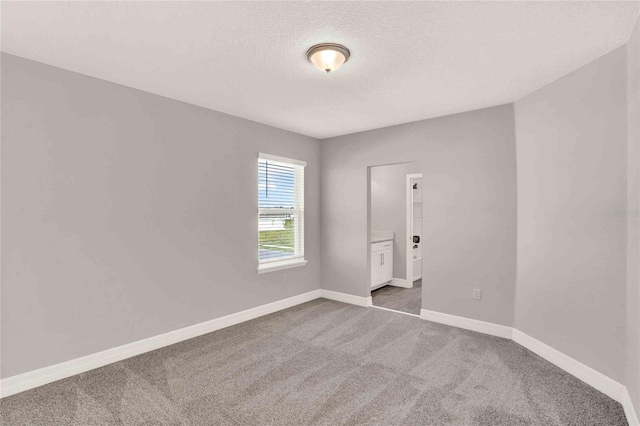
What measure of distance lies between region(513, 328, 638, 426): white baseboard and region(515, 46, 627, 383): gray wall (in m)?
0.05

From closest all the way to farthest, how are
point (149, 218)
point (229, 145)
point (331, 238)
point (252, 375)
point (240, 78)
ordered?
point (252, 375)
point (240, 78)
point (149, 218)
point (229, 145)
point (331, 238)

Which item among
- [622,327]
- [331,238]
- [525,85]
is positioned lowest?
[622,327]

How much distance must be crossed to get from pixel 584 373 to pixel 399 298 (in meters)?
2.74

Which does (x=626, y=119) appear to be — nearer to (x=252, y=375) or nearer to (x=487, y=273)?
(x=487, y=273)

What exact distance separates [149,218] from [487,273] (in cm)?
370

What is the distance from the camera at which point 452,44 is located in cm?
230

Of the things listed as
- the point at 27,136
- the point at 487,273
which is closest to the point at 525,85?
the point at 487,273

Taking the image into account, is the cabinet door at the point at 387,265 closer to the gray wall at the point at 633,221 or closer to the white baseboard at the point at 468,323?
the white baseboard at the point at 468,323

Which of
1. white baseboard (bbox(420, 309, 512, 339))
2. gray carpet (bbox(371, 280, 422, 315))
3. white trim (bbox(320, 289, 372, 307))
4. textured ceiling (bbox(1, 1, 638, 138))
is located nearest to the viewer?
textured ceiling (bbox(1, 1, 638, 138))

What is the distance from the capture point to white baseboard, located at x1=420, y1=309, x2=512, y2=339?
3.56 metres

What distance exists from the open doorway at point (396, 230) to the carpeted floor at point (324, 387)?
221 cm

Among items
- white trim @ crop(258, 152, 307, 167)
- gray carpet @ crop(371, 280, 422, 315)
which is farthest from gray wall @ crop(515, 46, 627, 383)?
white trim @ crop(258, 152, 307, 167)

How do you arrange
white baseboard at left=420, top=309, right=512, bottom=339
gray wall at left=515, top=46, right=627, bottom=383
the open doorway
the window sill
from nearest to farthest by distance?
gray wall at left=515, top=46, right=627, bottom=383 → white baseboard at left=420, top=309, right=512, bottom=339 → the window sill → the open doorway

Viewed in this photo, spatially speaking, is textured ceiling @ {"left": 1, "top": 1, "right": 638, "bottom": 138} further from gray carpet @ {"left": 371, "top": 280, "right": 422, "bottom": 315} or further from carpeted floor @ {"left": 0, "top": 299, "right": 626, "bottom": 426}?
gray carpet @ {"left": 371, "top": 280, "right": 422, "bottom": 315}
